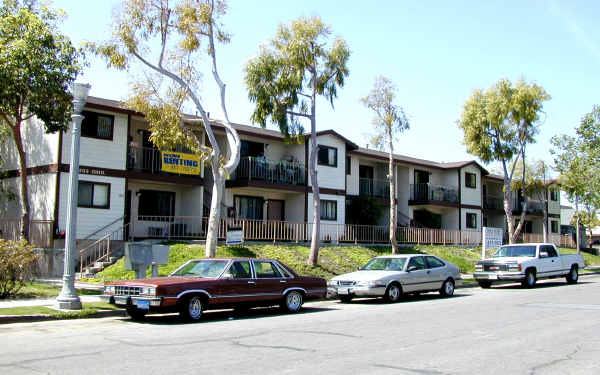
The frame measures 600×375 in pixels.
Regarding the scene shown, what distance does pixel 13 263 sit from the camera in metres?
15.2

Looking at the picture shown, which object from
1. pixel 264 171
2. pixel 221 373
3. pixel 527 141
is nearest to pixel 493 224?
pixel 527 141

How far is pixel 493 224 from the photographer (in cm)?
5009

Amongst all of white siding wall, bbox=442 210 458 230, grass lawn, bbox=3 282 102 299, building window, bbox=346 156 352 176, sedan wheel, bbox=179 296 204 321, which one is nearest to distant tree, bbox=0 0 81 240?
grass lawn, bbox=3 282 102 299

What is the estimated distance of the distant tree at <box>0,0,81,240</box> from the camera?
17781 mm

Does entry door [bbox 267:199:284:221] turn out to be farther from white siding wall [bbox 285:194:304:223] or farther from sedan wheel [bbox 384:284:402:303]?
sedan wheel [bbox 384:284:402:303]

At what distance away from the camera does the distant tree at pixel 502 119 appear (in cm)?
3350

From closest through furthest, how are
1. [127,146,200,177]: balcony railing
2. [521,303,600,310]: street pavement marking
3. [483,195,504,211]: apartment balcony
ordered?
[521,303,600,310]: street pavement marking < [127,146,200,177]: balcony railing < [483,195,504,211]: apartment balcony

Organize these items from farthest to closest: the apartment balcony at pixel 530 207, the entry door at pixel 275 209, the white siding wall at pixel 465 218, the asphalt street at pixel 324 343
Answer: the apartment balcony at pixel 530 207, the white siding wall at pixel 465 218, the entry door at pixel 275 209, the asphalt street at pixel 324 343

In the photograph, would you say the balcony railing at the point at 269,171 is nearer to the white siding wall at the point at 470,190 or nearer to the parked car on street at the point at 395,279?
the parked car on street at the point at 395,279

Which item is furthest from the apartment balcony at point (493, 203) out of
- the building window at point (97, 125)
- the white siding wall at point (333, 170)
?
the building window at point (97, 125)

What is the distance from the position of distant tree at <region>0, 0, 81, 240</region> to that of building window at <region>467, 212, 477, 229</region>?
102 feet

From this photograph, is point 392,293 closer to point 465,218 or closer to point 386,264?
point 386,264

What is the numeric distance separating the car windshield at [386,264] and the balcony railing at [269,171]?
37.1ft

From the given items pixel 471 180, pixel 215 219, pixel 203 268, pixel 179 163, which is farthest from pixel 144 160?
pixel 471 180
